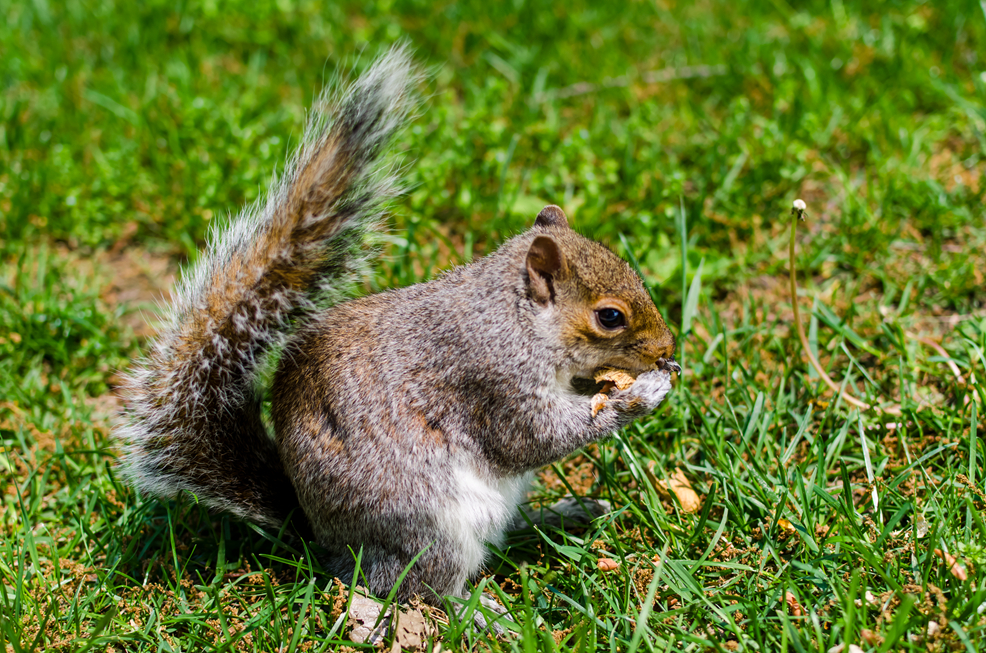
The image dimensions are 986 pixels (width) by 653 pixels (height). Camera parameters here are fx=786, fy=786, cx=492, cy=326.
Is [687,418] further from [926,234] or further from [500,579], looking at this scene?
[926,234]

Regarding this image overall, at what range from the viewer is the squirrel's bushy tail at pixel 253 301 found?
201 cm

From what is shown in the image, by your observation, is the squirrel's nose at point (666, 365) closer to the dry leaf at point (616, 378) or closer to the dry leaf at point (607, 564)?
the dry leaf at point (616, 378)

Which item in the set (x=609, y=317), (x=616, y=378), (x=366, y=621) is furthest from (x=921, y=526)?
(x=366, y=621)

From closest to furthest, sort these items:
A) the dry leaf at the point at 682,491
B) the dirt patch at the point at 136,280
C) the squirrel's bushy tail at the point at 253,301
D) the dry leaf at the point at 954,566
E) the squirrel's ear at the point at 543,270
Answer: the dry leaf at the point at 954,566 < the squirrel's bushy tail at the point at 253,301 < the squirrel's ear at the point at 543,270 < the dry leaf at the point at 682,491 < the dirt patch at the point at 136,280

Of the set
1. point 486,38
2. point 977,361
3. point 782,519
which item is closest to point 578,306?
point 782,519

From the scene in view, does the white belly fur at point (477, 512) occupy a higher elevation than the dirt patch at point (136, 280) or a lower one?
lower

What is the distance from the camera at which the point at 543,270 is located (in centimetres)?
219

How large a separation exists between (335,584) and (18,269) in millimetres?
2014

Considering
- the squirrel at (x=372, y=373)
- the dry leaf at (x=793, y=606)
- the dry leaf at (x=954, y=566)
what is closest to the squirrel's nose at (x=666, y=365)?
the squirrel at (x=372, y=373)

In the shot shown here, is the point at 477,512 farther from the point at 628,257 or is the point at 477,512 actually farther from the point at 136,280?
the point at 136,280

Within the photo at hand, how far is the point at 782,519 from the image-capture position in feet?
7.27

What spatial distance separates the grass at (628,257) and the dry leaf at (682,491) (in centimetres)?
5

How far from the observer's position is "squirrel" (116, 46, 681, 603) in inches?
80.7

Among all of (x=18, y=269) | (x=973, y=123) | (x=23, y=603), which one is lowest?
(x=23, y=603)
